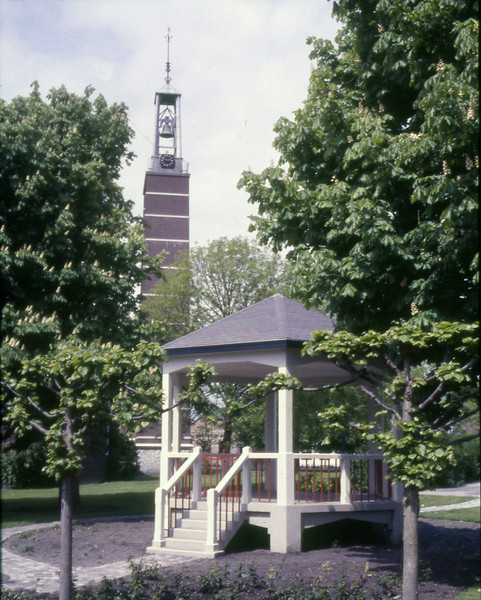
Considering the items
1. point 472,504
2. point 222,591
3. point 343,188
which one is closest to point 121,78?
point 343,188

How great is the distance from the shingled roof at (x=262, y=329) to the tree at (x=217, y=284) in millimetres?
16451

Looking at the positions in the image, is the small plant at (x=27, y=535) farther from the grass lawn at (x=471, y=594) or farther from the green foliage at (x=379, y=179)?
the grass lawn at (x=471, y=594)

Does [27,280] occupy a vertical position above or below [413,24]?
below

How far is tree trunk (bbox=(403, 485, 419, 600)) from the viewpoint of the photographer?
759 cm

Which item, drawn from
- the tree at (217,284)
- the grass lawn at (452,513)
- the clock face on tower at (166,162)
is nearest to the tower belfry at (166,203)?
the clock face on tower at (166,162)

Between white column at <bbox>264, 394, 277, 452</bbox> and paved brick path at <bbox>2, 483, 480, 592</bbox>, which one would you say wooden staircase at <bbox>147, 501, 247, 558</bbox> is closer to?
paved brick path at <bbox>2, 483, 480, 592</bbox>

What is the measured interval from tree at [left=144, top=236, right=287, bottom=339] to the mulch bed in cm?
1717

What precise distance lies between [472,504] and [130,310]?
1401 centimetres

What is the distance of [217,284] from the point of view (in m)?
32.7

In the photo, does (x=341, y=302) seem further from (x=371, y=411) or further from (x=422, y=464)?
(x=371, y=411)

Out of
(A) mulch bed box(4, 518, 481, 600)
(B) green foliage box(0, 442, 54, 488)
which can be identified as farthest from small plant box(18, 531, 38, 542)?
(B) green foliage box(0, 442, 54, 488)

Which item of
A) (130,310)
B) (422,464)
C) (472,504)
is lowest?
(472,504)

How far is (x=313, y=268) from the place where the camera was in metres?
10.0

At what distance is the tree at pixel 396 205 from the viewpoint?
25.0 feet
